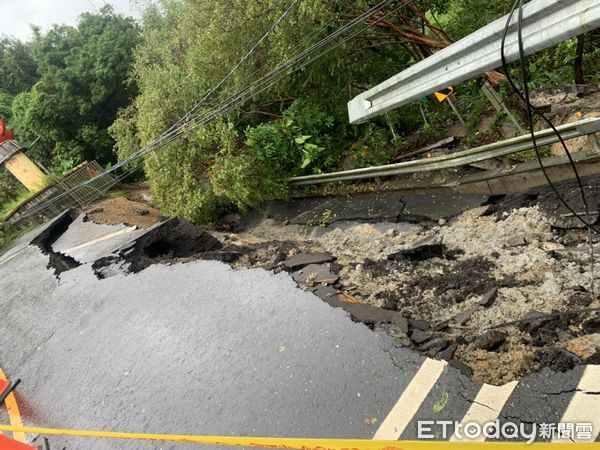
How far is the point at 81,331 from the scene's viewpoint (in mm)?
5852

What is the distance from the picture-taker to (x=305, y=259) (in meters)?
5.81

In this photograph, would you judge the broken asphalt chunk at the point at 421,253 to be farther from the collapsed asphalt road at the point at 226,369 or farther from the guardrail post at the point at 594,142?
the guardrail post at the point at 594,142

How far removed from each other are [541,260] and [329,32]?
249 inches

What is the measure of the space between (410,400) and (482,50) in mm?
2881

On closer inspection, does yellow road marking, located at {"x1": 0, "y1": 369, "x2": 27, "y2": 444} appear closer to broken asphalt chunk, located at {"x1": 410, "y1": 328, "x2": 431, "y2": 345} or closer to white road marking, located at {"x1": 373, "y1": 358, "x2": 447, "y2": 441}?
white road marking, located at {"x1": 373, "y1": 358, "x2": 447, "y2": 441}

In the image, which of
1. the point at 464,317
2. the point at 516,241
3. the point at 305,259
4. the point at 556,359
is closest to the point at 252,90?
the point at 305,259

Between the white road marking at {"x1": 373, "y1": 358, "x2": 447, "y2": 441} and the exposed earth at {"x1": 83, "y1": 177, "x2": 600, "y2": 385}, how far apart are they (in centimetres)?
16

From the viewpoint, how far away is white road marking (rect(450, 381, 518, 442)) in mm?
2830

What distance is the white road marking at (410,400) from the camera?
9.95 ft

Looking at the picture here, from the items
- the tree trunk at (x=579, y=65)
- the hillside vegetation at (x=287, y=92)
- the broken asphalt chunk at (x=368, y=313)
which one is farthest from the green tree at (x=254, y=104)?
the broken asphalt chunk at (x=368, y=313)

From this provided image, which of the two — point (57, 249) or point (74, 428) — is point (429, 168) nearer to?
point (74, 428)

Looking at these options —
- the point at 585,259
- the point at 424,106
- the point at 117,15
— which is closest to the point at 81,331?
the point at 585,259

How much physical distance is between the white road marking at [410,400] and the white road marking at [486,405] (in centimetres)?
32
